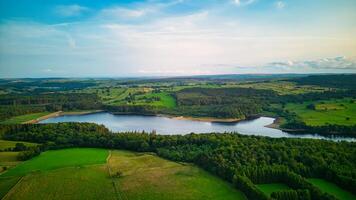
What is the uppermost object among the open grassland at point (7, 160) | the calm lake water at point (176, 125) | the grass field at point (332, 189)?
the grass field at point (332, 189)

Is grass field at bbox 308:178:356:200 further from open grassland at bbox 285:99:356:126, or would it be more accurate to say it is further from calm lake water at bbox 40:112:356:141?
open grassland at bbox 285:99:356:126

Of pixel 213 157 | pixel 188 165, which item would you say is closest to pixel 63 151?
pixel 188 165

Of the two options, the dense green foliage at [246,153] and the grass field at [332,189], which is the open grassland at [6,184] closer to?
the dense green foliage at [246,153]

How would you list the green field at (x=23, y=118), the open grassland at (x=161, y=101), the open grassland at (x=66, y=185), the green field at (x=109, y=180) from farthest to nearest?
the open grassland at (x=161, y=101) → the green field at (x=23, y=118) → the green field at (x=109, y=180) → the open grassland at (x=66, y=185)

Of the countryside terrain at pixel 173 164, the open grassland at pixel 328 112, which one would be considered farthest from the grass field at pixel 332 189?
the open grassland at pixel 328 112

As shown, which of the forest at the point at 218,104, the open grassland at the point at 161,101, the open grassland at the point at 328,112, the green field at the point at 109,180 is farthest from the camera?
the open grassland at the point at 161,101

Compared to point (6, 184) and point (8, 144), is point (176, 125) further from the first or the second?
point (6, 184)

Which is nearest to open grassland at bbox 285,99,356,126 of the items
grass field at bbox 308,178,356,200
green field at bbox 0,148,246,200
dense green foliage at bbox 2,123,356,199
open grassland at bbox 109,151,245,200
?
dense green foliage at bbox 2,123,356,199

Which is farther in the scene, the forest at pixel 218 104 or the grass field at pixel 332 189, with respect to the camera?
the forest at pixel 218 104
